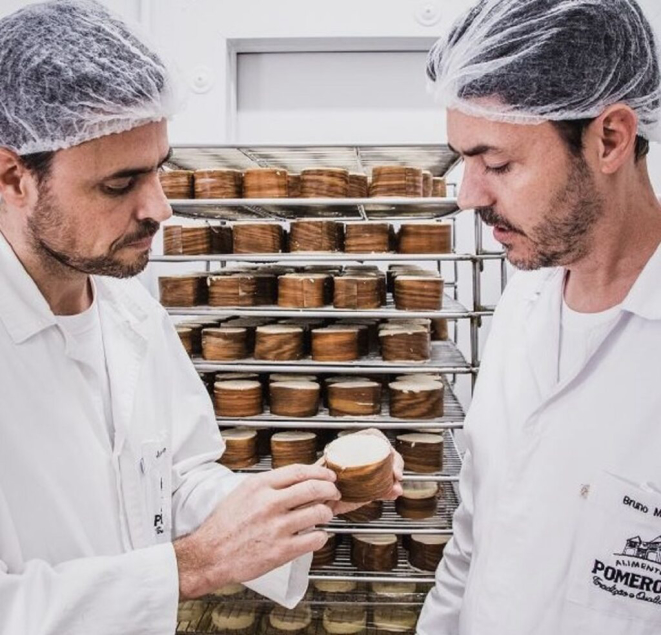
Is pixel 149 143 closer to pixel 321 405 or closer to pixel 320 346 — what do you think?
pixel 320 346

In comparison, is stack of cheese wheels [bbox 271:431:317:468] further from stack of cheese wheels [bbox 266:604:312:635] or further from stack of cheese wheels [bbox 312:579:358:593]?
stack of cheese wheels [bbox 266:604:312:635]

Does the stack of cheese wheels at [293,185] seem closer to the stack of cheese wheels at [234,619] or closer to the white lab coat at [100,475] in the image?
the white lab coat at [100,475]

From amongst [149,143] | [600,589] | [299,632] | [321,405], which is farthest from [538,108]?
[299,632]

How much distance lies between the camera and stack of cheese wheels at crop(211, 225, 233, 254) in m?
2.38

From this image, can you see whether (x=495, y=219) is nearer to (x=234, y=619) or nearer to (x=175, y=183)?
(x=175, y=183)

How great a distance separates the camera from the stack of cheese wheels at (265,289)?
2.37 metres

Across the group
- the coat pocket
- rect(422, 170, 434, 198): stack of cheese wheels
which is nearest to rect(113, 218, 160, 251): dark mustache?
the coat pocket

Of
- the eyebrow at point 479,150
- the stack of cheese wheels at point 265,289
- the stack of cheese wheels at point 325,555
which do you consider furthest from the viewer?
the stack of cheese wheels at point 265,289

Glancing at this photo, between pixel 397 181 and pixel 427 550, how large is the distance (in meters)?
1.27

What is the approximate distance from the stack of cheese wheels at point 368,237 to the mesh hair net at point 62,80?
1.23m

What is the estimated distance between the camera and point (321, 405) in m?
2.41

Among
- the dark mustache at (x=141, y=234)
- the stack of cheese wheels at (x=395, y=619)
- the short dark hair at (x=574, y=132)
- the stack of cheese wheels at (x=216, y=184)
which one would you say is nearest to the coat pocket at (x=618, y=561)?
the short dark hair at (x=574, y=132)

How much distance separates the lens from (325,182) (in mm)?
2145

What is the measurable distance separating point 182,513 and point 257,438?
2.98ft
